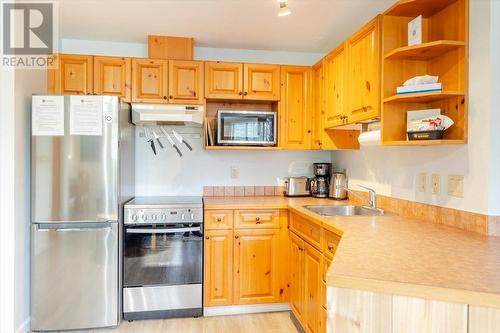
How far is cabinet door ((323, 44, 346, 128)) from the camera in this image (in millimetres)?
2495

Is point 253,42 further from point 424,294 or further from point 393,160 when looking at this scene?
point 424,294

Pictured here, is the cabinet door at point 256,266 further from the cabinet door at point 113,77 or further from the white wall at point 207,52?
the white wall at point 207,52

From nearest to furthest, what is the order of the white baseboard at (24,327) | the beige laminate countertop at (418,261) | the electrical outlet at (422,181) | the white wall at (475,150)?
the beige laminate countertop at (418,261) < the white wall at (475,150) < the electrical outlet at (422,181) < the white baseboard at (24,327)

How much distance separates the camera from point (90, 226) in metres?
2.44

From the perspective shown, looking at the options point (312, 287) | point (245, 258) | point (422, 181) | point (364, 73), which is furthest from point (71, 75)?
point (422, 181)

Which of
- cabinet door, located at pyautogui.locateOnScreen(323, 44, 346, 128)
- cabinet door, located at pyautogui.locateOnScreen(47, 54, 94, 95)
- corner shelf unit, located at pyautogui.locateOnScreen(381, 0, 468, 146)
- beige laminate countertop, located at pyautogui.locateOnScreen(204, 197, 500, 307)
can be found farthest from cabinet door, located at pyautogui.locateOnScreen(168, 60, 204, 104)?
beige laminate countertop, located at pyautogui.locateOnScreen(204, 197, 500, 307)

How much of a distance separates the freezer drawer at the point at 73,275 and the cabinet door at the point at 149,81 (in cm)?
114

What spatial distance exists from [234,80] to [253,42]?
0.44m

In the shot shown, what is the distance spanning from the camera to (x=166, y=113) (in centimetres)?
276

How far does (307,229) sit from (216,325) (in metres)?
1.09

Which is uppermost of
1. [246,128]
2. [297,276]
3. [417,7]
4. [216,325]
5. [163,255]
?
[417,7]

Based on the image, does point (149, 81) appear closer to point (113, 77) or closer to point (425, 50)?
point (113, 77)

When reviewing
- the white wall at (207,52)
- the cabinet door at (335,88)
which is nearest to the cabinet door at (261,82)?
the white wall at (207,52)

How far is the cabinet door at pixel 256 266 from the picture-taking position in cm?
273
